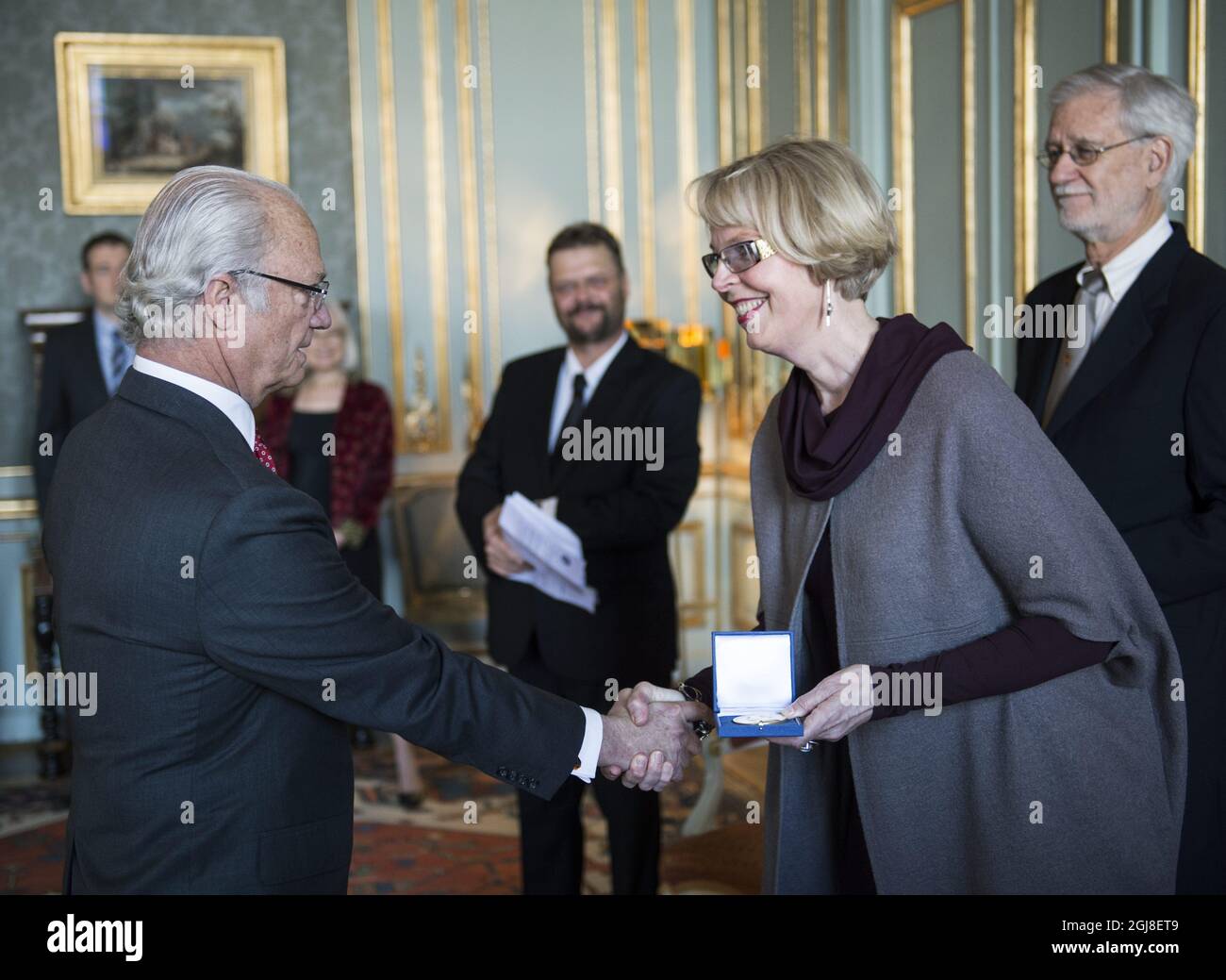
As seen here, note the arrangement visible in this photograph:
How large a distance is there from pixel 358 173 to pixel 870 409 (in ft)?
17.2

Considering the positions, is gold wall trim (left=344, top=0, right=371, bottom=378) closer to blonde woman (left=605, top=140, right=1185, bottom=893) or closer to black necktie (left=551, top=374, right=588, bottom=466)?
black necktie (left=551, top=374, right=588, bottom=466)

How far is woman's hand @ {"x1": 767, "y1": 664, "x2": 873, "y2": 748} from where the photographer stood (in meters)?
1.98

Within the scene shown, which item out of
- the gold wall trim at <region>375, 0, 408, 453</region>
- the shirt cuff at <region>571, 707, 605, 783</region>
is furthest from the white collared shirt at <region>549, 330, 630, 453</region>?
the gold wall trim at <region>375, 0, 408, 453</region>

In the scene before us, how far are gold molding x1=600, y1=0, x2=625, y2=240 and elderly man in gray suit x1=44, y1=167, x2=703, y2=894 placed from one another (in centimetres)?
518

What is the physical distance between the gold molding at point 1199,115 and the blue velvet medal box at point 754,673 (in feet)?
6.49

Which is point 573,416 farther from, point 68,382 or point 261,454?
point 68,382

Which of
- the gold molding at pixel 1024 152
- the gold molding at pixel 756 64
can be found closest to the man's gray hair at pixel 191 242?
the gold molding at pixel 1024 152

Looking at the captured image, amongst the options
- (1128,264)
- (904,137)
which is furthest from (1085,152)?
(904,137)

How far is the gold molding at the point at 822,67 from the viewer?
5.55 metres

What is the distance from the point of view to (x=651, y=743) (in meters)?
2.40

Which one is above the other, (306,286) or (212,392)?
(306,286)

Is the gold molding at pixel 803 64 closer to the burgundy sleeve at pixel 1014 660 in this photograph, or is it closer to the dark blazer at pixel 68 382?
the dark blazer at pixel 68 382
